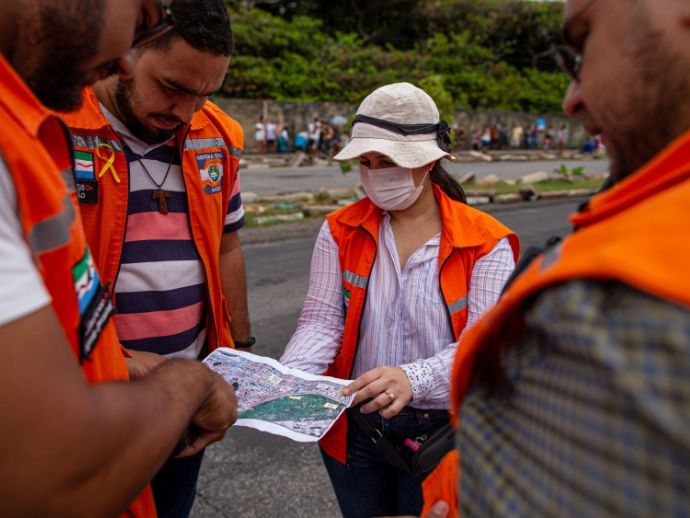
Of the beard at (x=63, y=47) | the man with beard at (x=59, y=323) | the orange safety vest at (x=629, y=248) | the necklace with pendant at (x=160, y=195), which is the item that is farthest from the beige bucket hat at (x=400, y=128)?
the orange safety vest at (x=629, y=248)

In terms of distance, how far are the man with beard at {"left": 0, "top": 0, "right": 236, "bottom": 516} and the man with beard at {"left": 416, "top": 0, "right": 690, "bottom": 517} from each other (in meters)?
0.54

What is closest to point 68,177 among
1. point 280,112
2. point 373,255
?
point 373,255

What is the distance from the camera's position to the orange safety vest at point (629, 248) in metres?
0.59

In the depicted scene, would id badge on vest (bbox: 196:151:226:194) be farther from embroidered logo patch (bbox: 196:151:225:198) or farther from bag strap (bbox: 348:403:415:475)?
bag strap (bbox: 348:403:415:475)

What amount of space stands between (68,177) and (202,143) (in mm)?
976

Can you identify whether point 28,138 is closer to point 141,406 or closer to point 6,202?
point 6,202

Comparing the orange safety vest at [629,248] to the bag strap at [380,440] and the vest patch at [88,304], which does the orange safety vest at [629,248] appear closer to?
the vest patch at [88,304]

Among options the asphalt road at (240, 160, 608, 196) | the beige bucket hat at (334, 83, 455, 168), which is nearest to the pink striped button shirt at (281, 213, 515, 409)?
the beige bucket hat at (334, 83, 455, 168)

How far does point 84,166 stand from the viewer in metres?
1.74

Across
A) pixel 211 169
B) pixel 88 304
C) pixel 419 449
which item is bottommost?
pixel 419 449

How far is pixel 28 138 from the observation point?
0.87m

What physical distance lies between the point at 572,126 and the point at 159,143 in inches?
1378

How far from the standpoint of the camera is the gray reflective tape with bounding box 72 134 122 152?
1.74 meters

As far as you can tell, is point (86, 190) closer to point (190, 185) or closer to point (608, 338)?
point (190, 185)
